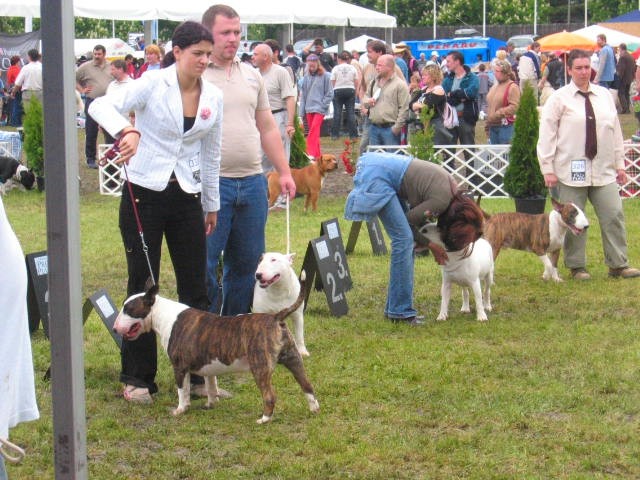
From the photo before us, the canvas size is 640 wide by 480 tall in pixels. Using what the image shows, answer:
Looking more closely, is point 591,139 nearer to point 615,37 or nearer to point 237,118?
point 237,118

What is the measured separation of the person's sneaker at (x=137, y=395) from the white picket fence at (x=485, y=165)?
30.0 ft

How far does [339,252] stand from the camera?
8562 mm

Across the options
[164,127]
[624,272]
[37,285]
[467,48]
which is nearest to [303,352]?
[37,285]

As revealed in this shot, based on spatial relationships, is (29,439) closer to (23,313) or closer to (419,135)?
(23,313)

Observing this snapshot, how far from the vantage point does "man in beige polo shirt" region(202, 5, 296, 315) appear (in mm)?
6004

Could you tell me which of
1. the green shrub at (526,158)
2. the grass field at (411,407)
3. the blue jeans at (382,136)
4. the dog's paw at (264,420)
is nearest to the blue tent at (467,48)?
A: the blue jeans at (382,136)

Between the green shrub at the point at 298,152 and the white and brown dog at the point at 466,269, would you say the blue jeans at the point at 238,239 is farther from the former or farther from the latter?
the green shrub at the point at 298,152

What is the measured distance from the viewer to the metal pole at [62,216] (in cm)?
267

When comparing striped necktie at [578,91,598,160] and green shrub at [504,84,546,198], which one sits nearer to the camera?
striped necktie at [578,91,598,160]

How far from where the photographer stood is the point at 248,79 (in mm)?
6160

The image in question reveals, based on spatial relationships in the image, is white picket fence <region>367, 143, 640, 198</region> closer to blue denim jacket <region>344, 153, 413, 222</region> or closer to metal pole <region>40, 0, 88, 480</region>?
blue denim jacket <region>344, 153, 413, 222</region>

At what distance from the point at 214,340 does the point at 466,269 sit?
2.81 metres

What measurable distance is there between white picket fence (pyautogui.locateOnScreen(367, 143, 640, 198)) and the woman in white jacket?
912 cm

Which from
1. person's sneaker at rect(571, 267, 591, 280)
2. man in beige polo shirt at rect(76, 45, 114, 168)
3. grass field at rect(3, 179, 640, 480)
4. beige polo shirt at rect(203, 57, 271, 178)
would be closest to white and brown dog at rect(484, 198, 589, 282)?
person's sneaker at rect(571, 267, 591, 280)
